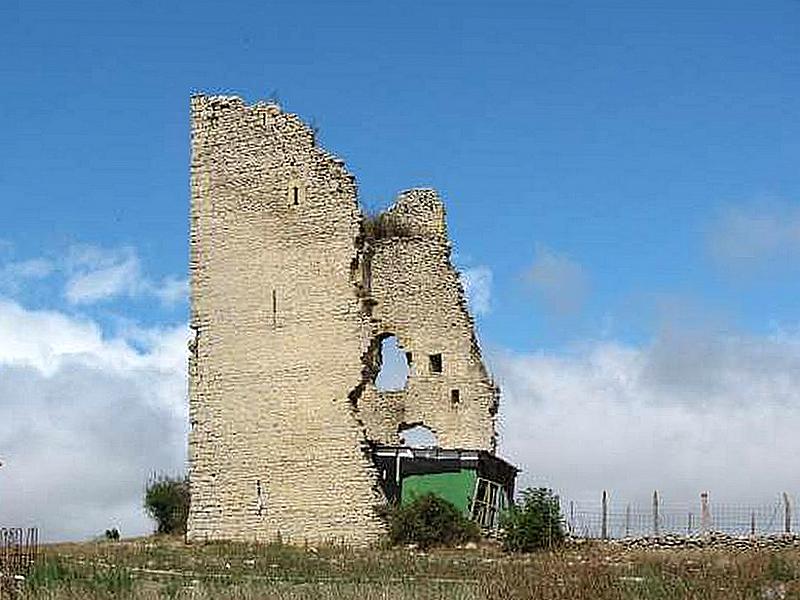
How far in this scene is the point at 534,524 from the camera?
2534 centimetres

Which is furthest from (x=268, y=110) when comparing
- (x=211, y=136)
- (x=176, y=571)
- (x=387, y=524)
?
(x=176, y=571)

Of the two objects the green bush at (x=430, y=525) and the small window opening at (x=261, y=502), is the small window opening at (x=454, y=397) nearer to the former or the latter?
the green bush at (x=430, y=525)

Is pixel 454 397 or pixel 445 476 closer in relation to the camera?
pixel 445 476

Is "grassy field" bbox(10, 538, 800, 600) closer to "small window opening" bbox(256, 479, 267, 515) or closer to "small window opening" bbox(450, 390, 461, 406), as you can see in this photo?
"small window opening" bbox(256, 479, 267, 515)

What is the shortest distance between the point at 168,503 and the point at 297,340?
667 centimetres

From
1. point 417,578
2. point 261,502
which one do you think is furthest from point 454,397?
point 417,578

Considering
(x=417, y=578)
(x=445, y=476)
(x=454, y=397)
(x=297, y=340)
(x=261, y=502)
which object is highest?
(x=297, y=340)

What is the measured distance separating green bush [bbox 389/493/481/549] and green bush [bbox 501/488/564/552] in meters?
1.21

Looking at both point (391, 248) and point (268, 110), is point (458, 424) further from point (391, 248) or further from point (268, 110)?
point (268, 110)


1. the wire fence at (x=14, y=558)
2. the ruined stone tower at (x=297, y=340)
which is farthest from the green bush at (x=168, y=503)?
the wire fence at (x=14, y=558)

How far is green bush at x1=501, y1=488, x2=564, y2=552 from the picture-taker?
25.1 m

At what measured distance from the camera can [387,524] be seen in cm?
2753

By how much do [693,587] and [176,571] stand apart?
881 cm

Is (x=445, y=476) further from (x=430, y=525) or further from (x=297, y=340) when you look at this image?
(x=297, y=340)
